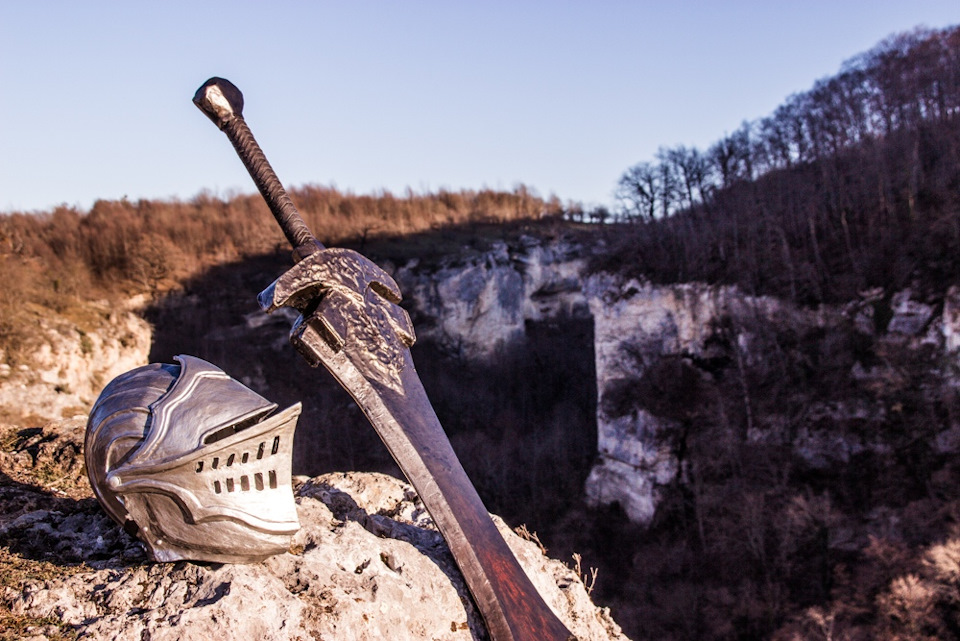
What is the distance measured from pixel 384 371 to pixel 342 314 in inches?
14.1

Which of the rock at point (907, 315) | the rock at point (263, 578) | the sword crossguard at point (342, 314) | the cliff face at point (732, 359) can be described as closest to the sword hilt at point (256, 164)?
the sword crossguard at point (342, 314)

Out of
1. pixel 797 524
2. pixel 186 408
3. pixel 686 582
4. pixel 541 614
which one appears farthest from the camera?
pixel 686 582

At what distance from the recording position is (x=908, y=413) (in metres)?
21.5

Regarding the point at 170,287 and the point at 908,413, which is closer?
the point at 908,413

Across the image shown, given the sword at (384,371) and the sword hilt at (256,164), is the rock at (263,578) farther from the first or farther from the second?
the sword hilt at (256,164)

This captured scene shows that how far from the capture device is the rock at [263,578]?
254 centimetres

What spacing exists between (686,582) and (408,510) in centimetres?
2092

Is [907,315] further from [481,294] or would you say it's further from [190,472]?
[481,294]

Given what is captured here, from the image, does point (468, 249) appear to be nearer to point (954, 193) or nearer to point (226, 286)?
point (226, 286)

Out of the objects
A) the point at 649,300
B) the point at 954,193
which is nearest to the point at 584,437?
the point at 649,300

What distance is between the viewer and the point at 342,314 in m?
3.56

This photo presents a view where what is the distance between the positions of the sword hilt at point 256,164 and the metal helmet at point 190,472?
1036 mm

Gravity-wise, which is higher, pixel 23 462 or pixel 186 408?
pixel 186 408

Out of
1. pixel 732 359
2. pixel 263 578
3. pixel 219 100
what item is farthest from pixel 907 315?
pixel 263 578
